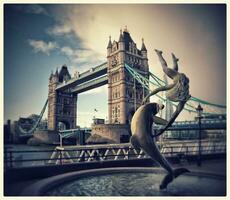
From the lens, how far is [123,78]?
3591 centimetres

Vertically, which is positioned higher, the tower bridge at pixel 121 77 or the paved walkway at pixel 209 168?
the tower bridge at pixel 121 77

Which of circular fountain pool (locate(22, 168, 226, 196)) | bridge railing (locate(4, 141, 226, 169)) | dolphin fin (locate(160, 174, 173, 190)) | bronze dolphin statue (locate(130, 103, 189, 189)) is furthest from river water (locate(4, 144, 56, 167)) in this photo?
dolphin fin (locate(160, 174, 173, 190))

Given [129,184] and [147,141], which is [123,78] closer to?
[129,184]

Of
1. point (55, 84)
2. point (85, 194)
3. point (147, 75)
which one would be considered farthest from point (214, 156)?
point (55, 84)

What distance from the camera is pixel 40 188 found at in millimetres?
5125

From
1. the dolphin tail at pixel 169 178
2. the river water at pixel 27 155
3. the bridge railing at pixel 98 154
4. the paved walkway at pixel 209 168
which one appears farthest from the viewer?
the river water at pixel 27 155

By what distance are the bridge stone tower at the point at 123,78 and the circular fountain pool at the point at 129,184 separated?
26824 millimetres

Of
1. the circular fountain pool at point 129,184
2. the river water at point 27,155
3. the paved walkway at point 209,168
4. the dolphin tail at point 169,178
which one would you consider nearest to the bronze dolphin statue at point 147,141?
the dolphin tail at point 169,178

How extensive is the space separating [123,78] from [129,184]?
3012 cm

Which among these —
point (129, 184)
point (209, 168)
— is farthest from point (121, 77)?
point (129, 184)

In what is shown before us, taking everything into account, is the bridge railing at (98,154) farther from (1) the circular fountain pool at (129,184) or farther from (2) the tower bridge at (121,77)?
(2) the tower bridge at (121,77)

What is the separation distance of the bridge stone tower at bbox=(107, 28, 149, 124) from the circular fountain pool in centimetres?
2682

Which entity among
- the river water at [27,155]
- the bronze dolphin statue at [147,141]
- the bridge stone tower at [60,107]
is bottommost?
the river water at [27,155]

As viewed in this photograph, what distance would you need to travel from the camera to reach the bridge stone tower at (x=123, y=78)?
116 ft
